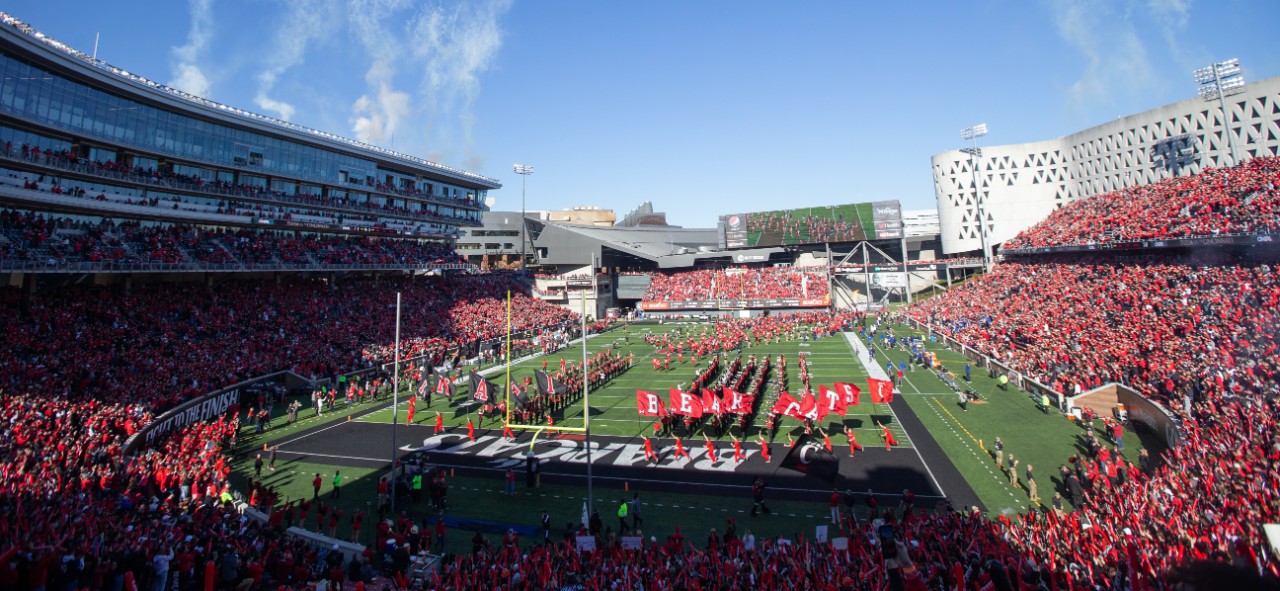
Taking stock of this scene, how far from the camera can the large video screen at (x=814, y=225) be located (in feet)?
223

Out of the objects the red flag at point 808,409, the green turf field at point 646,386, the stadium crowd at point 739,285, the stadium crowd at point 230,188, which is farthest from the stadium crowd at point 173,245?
the red flag at point 808,409

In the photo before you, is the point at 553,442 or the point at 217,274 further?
the point at 217,274

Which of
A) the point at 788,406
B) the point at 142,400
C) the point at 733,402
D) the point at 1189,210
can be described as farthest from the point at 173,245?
the point at 1189,210

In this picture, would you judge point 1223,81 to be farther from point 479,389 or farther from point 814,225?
point 479,389

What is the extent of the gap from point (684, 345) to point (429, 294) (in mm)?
22741

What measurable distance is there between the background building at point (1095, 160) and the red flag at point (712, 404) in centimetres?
3956

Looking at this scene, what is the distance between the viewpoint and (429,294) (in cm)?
4922

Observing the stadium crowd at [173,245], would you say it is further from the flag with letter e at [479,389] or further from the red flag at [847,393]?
the red flag at [847,393]

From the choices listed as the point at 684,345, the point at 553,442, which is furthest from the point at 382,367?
the point at 684,345

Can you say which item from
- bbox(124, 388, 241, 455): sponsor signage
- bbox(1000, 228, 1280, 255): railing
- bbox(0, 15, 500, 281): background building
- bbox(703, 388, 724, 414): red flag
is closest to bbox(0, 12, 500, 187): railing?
bbox(0, 15, 500, 281): background building

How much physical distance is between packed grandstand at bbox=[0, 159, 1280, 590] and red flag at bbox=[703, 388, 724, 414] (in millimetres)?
6811

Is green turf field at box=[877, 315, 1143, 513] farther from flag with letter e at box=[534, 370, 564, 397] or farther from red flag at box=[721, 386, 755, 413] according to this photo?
flag with letter e at box=[534, 370, 564, 397]

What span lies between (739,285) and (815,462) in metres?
51.3

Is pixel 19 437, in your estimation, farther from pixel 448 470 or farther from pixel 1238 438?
pixel 1238 438
